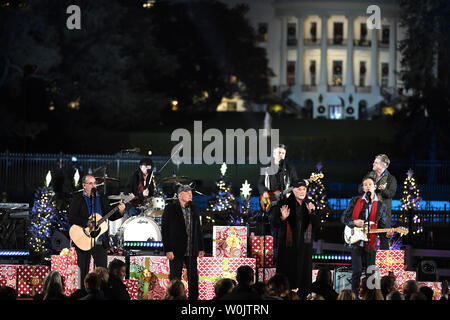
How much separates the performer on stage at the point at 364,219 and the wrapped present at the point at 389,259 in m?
0.39

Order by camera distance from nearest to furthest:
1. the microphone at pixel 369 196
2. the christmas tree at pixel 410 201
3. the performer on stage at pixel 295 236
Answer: the performer on stage at pixel 295 236 < the microphone at pixel 369 196 < the christmas tree at pixel 410 201

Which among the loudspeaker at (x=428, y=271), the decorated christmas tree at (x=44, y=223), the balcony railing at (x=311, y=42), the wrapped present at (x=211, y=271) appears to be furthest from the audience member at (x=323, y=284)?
the balcony railing at (x=311, y=42)

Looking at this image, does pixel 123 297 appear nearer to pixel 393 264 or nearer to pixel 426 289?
pixel 426 289

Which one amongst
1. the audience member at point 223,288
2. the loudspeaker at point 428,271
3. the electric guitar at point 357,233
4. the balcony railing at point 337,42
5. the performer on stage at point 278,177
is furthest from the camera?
the balcony railing at point 337,42

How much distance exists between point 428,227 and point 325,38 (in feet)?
233

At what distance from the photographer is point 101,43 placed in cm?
4091

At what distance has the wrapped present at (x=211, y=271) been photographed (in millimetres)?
15641

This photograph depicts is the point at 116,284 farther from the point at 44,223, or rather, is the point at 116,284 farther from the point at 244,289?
the point at 44,223

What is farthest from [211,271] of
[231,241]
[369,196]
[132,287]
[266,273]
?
[369,196]

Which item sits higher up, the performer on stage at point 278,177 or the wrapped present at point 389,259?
the performer on stage at point 278,177

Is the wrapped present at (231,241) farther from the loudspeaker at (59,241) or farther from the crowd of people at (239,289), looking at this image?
the loudspeaker at (59,241)

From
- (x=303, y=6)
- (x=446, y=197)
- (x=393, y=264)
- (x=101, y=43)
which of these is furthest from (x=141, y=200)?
(x=303, y=6)

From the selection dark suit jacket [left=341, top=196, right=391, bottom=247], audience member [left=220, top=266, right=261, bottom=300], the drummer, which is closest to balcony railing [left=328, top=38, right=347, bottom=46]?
the drummer

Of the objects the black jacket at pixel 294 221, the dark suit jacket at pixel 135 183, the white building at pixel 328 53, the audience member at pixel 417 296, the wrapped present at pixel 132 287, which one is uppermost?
the white building at pixel 328 53
